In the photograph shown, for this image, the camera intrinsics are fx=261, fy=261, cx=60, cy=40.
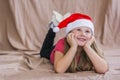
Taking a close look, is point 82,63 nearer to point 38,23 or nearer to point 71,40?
point 71,40

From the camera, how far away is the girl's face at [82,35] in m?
1.46

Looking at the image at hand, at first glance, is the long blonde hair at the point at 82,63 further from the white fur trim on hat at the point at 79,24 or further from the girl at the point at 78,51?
the white fur trim on hat at the point at 79,24

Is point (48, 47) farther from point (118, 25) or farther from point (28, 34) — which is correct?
point (118, 25)

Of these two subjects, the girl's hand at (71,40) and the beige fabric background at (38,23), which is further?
the beige fabric background at (38,23)

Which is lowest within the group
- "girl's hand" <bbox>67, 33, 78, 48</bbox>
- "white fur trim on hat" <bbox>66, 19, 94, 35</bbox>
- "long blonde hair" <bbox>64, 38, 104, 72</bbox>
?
"long blonde hair" <bbox>64, 38, 104, 72</bbox>

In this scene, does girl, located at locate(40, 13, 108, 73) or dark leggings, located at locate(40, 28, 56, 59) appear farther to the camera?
dark leggings, located at locate(40, 28, 56, 59)

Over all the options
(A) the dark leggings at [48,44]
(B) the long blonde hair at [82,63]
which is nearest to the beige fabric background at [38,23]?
(A) the dark leggings at [48,44]

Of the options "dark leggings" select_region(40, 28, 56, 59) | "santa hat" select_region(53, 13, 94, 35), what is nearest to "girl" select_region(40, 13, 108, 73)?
"santa hat" select_region(53, 13, 94, 35)

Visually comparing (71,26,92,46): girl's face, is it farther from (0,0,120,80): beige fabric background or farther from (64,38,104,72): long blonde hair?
(0,0,120,80): beige fabric background

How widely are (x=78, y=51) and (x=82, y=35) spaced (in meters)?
0.11

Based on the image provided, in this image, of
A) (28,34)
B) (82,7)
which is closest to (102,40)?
(82,7)

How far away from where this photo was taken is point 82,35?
1.45m

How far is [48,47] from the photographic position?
71.8 inches

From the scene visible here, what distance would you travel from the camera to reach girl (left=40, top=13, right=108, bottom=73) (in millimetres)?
1417
